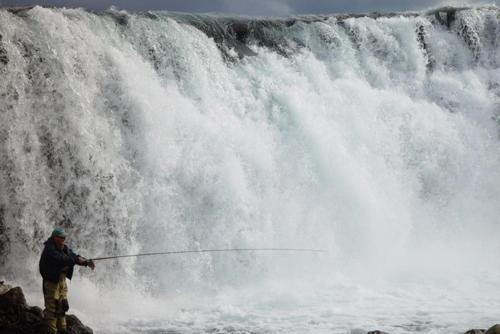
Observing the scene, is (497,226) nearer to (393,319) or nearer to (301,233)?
(301,233)

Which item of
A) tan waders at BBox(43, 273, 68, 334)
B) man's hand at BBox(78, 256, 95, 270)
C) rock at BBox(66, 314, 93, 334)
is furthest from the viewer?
rock at BBox(66, 314, 93, 334)

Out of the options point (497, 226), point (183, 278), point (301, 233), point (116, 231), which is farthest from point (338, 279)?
point (497, 226)

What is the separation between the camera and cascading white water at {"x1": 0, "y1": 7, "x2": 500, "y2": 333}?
1052cm

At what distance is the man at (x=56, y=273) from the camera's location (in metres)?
6.88

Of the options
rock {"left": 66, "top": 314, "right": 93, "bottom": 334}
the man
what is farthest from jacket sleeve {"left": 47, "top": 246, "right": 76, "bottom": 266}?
rock {"left": 66, "top": 314, "right": 93, "bottom": 334}

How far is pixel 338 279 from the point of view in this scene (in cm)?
1255

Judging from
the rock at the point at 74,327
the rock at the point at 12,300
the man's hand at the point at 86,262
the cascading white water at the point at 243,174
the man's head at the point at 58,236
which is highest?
the cascading white water at the point at 243,174

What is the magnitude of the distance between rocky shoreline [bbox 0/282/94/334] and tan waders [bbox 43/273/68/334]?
0.28m

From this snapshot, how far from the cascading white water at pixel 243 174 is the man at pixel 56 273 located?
6.90 ft

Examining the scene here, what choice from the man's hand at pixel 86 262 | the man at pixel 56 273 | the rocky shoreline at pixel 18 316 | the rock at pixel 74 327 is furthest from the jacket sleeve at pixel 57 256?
the rock at pixel 74 327

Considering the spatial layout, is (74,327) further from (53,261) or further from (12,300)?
(53,261)

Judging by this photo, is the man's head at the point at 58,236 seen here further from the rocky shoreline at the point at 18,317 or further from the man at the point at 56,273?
the rocky shoreline at the point at 18,317

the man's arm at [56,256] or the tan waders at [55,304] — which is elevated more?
the man's arm at [56,256]

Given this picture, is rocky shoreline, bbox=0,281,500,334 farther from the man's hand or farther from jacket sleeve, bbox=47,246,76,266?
the man's hand
